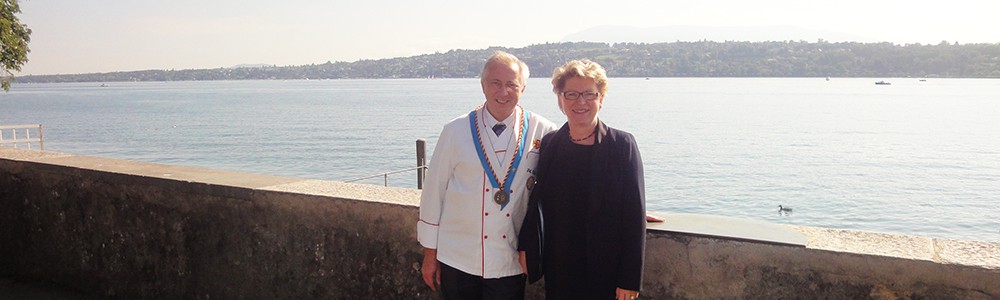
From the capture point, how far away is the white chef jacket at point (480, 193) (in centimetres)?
270

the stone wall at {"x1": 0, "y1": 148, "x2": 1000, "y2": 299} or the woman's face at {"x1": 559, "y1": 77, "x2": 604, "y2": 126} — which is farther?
the stone wall at {"x1": 0, "y1": 148, "x2": 1000, "y2": 299}

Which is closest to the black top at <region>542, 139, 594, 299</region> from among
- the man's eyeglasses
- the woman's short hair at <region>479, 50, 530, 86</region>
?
the man's eyeglasses

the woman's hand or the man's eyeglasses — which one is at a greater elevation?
the man's eyeglasses

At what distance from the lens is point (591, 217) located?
99.3 inches

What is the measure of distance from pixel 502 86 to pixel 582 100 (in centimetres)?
29

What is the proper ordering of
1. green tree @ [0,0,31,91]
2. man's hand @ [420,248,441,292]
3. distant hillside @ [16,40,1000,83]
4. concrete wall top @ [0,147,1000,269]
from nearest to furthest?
concrete wall top @ [0,147,1000,269]
man's hand @ [420,248,441,292]
green tree @ [0,0,31,91]
distant hillside @ [16,40,1000,83]

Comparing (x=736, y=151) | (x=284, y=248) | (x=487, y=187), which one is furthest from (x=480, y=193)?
(x=736, y=151)

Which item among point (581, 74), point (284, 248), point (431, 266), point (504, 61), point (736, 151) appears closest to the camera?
point (581, 74)

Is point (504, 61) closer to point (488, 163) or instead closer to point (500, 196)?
point (488, 163)

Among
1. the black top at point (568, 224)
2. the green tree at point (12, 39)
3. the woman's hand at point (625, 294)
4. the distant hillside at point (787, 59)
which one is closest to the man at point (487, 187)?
the black top at point (568, 224)

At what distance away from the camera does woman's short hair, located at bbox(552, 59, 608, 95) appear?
2500 millimetres

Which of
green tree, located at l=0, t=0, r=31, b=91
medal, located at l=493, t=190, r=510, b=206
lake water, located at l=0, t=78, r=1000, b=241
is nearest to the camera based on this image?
medal, located at l=493, t=190, r=510, b=206

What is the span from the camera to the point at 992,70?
137000 millimetres

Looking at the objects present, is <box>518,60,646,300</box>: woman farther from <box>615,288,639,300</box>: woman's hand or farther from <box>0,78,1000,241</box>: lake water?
<box>0,78,1000,241</box>: lake water
